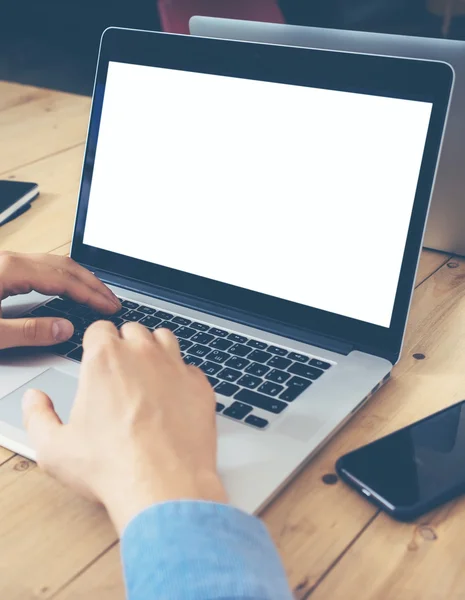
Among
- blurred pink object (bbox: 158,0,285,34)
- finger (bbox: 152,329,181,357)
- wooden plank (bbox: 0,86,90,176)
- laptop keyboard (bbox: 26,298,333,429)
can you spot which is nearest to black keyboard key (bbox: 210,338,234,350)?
laptop keyboard (bbox: 26,298,333,429)

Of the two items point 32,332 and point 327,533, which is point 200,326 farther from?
point 327,533

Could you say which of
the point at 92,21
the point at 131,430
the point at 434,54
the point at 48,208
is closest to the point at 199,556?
the point at 131,430

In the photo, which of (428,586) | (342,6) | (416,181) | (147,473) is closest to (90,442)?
(147,473)

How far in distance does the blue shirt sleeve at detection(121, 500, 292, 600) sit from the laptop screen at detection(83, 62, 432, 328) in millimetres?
282

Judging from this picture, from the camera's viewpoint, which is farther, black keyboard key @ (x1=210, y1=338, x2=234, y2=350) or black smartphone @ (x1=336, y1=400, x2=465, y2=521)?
black keyboard key @ (x1=210, y1=338, x2=234, y2=350)

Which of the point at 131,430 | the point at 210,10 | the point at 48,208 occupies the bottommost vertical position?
the point at 48,208

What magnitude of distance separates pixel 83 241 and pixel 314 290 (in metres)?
0.31

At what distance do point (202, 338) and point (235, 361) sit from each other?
6 centimetres

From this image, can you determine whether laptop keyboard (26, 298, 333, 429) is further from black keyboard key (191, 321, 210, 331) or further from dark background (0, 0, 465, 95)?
dark background (0, 0, 465, 95)

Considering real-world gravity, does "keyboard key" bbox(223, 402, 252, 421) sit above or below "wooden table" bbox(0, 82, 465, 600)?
above

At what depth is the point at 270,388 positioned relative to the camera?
65 centimetres

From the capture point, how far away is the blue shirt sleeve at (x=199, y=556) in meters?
0.43

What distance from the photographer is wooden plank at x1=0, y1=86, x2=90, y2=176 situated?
1.36 m

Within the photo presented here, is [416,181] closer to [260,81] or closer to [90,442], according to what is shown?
[260,81]
